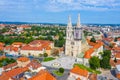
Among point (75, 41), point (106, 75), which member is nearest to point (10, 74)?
point (106, 75)

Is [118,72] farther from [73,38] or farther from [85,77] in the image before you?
[73,38]

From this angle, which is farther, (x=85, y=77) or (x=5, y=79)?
(x=85, y=77)

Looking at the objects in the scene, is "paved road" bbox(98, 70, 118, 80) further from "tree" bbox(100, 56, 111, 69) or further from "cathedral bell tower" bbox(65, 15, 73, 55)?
"cathedral bell tower" bbox(65, 15, 73, 55)

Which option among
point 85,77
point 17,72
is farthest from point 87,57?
point 17,72

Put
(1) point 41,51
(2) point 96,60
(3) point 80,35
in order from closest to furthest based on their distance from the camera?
1. (2) point 96,60
2. (3) point 80,35
3. (1) point 41,51

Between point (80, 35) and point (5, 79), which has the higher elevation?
point (80, 35)

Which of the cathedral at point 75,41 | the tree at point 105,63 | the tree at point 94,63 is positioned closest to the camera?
the tree at point 94,63

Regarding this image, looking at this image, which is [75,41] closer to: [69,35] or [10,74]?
[69,35]

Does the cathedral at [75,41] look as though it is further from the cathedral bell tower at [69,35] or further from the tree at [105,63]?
the tree at [105,63]

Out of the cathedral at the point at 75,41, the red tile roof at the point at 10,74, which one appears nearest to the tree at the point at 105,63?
the cathedral at the point at 75,41

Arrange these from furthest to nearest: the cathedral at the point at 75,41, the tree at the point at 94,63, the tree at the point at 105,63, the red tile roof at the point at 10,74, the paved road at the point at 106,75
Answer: the cathedral at the point at 75,41, the tree at the point at 105,63, the tree at the point at 94,63, the paved road at the point at 106,75, the red tile roof at the point at 10,74

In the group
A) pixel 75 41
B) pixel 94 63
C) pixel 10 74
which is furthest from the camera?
pixel 75 41
